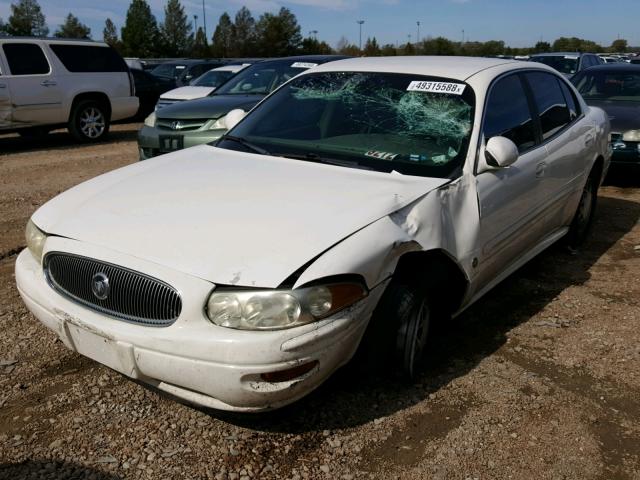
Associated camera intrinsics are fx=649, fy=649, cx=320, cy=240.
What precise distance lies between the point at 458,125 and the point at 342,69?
3.36ft

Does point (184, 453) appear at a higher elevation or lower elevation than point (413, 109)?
lower

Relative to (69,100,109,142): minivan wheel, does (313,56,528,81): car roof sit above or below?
above

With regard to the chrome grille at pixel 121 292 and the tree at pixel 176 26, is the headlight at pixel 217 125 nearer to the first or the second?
the chrome grille at pixel 121 292

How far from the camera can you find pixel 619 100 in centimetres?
886

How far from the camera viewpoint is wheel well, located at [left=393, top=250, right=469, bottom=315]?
10.1 ft

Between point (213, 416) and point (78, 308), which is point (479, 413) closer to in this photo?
point (213, 416)

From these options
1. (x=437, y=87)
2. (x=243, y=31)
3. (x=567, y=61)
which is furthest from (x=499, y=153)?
(x=243, y=31)

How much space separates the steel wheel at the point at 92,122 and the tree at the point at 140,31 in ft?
191

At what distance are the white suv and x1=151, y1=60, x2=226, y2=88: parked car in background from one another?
424 cm

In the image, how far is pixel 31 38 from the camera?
11.2 meters

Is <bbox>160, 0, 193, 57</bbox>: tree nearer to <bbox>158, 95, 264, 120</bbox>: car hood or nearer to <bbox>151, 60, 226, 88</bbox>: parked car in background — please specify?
<bbox>151, 60, 226, 88</bbox>: parked car in background

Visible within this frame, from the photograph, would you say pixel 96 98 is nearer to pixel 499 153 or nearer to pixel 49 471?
pixel 499 153

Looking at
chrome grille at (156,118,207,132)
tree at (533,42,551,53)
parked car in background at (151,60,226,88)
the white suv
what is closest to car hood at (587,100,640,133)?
chrome grille at (156,118,207,132)

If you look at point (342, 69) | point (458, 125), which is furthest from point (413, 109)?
point (342, 69)
